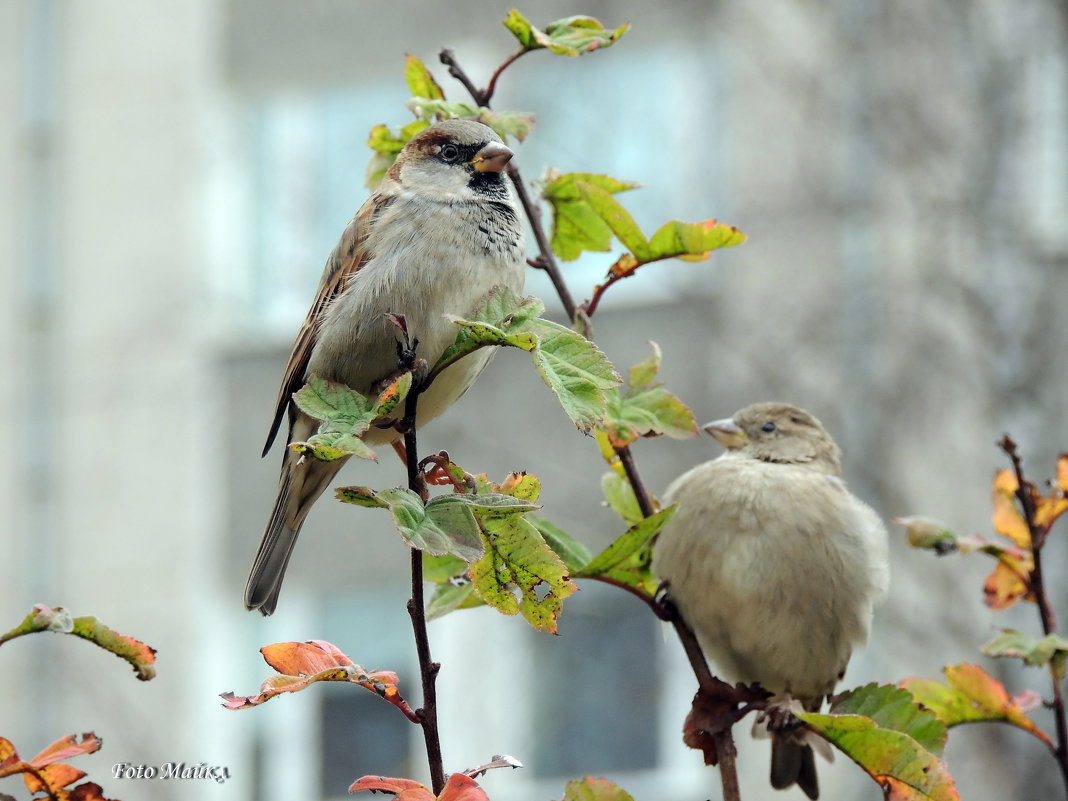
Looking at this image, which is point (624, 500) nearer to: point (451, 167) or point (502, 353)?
point (451, 167)

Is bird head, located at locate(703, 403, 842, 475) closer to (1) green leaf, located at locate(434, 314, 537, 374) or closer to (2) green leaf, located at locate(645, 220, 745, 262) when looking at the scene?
(2) green leaf, located at locate(645, 220, 745, 262)

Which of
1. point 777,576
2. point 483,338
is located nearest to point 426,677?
point 483,338

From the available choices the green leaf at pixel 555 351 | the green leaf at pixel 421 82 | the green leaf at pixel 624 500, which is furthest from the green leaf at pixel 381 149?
the green leaf at pixel 555 351

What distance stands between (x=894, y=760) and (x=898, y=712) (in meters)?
0.12

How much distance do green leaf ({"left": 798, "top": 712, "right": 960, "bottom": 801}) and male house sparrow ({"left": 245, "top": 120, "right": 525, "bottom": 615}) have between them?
71 centimetres

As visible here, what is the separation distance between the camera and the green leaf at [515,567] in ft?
3.74

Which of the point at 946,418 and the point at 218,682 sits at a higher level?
the point at 946,418

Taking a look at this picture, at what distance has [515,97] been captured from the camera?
676cm

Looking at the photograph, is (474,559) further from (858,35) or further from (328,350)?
(858,35)

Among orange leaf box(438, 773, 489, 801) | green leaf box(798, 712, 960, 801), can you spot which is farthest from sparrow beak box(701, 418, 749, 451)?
orange leaf box(438, 773, 489, 801)

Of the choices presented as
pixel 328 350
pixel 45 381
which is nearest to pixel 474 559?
pixel 328 350

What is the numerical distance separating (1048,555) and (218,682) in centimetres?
395

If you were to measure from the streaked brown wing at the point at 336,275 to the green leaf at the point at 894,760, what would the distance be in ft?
3.20

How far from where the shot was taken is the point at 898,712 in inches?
51.9
